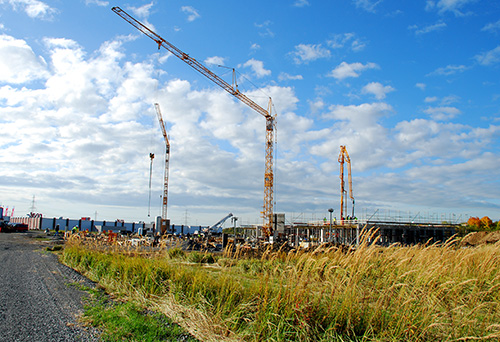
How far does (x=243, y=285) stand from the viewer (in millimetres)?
6289

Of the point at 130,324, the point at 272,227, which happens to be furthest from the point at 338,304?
the point at 272,227

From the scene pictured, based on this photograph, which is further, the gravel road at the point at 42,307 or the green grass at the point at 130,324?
the gravel road at the point at 42,307

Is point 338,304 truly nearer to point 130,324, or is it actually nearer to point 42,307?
point 130,324

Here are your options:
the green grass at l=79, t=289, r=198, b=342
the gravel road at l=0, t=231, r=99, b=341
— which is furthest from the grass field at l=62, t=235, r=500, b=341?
the gravel road at l=0, t=231, r=99, b=341

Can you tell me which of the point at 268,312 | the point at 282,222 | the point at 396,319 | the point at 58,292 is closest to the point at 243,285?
the point at 268,312

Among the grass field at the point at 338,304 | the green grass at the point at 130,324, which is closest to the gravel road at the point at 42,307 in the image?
the green grass at the point at 130,324

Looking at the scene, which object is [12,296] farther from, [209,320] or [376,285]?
[376,285]

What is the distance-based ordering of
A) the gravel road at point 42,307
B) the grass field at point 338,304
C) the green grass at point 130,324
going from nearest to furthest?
the grass field at point 338,304 < the green grass at point 130,324 < the gravel road at point 42,307

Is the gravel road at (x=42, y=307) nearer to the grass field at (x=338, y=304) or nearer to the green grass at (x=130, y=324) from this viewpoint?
the green grass at (x=130, y=324)

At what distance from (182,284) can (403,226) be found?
4344cm

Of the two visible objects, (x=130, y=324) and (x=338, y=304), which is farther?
(x=130, y=324)

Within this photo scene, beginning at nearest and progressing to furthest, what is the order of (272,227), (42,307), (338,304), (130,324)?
(338,304)
(130,324)
(42,307)
(272,227)

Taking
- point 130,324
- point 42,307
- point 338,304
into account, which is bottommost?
point 42,307

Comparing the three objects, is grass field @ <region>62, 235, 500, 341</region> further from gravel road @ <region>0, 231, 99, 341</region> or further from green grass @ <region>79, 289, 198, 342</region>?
gravel road @ <region>0, 231, 99, 341</region>
